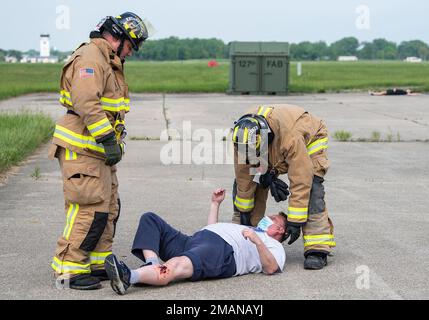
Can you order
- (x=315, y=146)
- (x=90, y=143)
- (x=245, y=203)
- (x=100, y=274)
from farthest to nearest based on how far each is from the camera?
(x=245, y=203) < (x=315, y=146) < (x=100, y=274) < (x=90, y=143)

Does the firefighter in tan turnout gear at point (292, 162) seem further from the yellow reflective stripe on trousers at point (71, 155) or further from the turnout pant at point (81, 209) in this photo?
the yellow reflective stripe on trousers at point (71, 155)

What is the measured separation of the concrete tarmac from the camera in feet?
20.2

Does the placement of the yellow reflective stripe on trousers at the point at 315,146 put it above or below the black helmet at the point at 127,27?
below

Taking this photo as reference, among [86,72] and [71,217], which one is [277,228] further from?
[86,72]

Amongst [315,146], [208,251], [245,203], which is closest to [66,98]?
[208,251]

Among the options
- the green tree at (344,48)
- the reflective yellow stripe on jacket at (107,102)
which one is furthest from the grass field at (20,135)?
the green tree at (344,48)

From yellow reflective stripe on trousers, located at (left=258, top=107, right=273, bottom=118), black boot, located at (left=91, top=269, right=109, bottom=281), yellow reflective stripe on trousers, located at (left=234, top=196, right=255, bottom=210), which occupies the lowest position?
black boot, located at (left=91, top=269, right=109, bottom=281)

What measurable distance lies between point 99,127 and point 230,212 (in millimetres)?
3557

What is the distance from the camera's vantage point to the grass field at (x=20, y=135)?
12.7m

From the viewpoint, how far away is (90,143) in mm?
6223

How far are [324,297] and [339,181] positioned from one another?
5.82 metres

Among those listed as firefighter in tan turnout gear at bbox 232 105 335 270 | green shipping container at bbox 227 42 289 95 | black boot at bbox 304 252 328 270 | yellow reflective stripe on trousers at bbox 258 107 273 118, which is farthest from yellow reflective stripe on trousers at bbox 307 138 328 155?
green shipping container at bbox 227 42 289 95

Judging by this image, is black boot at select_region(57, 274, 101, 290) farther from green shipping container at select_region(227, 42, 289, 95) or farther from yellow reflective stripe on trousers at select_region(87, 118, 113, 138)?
green shipping container at select_region(227, 42, 289, 95)

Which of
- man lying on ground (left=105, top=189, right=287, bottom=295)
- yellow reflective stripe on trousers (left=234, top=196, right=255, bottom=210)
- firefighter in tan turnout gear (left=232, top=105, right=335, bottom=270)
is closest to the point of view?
man lying on ground (left=105, top=189, right=287, bottom=295)
